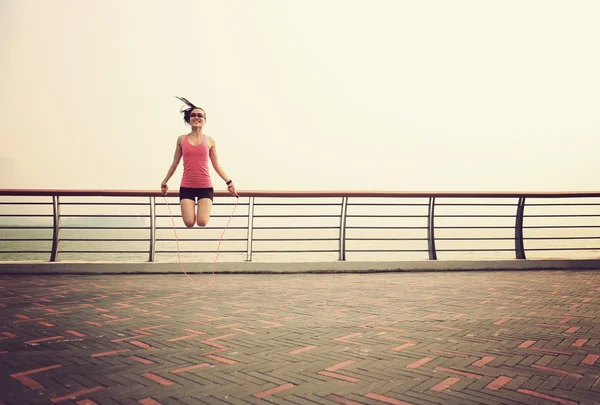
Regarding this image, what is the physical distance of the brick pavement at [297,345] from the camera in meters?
2.44

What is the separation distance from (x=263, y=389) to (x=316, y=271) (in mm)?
5505

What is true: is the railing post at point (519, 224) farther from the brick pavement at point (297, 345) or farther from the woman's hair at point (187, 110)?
the woman's hair at point (187, 110)

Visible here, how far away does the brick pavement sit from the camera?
96.0 inches

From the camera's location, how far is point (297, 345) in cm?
335

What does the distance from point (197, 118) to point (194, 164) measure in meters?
0.60

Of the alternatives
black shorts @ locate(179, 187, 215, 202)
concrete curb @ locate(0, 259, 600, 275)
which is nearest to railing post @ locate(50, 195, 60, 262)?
concrete curb @ locate(0, 259, 600, 275)

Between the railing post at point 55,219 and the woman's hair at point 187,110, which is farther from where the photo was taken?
the railing post at point 55,219

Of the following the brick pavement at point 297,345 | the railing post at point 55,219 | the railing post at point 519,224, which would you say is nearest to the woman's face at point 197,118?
the brick pavement at point 297,345

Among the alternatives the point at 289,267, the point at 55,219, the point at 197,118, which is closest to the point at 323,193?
the point at 289,267

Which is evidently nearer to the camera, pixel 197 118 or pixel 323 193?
pixel 197 118

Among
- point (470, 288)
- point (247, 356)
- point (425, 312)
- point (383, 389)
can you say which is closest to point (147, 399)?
point (247, 356)

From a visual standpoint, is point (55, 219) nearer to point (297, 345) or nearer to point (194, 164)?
point (194, 164)

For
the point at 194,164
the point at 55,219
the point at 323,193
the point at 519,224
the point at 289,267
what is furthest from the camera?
the point at 519,224

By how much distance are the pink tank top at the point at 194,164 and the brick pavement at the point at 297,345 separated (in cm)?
139
